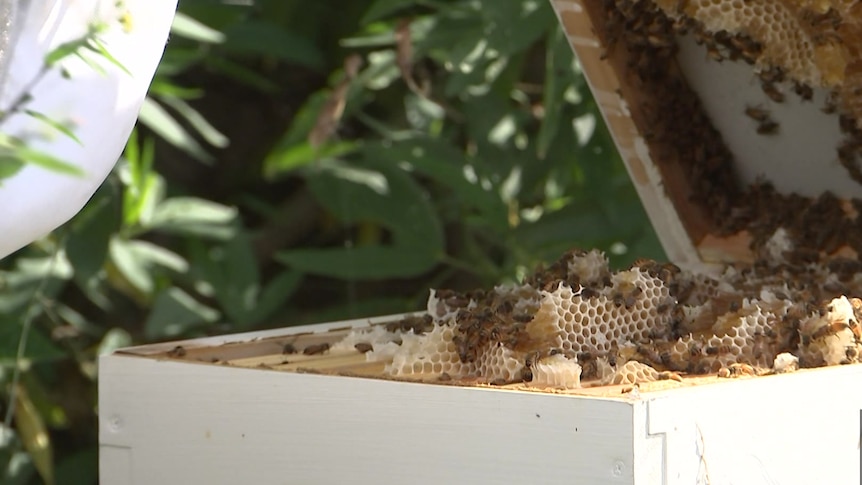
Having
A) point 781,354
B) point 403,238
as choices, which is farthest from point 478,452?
point 403,238

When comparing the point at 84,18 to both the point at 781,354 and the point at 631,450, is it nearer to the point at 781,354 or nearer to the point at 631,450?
the point at 631,450

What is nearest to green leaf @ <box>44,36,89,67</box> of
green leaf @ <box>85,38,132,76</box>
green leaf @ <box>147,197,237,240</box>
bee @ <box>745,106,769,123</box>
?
green leaf @ <box>85,38,132,76</box>

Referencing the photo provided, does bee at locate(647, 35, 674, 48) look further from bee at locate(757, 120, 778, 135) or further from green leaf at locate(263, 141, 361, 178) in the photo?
green leaf at locate(263, 141, 361, 178)

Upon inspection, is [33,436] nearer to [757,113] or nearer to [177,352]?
[177,352]

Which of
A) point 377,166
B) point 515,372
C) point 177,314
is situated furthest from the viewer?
point 377,166

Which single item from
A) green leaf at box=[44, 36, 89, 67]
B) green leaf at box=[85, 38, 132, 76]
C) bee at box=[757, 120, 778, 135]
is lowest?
bee at box=[757, 120, 778, 135]

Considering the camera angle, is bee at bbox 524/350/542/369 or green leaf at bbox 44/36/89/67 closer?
green leaf at bbox 44/36/89/67

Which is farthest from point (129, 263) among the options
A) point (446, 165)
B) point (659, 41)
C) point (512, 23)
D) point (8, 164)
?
point (8, 164)
